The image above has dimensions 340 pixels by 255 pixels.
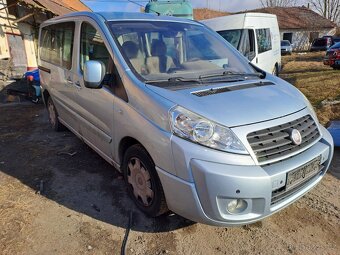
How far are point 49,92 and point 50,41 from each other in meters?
0.88

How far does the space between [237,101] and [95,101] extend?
1687 millimetres

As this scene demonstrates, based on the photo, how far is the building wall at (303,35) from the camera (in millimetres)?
41469

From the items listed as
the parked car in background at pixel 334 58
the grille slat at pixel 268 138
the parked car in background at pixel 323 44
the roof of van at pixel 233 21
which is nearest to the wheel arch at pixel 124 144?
the grille slat at pixel 268 138

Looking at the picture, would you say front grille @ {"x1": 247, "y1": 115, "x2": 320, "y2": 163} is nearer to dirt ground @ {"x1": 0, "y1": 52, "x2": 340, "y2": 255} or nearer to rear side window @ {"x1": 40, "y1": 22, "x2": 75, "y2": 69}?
dirt ground @ {"x1": 0, "y1": 52, "x2": 340, "y2": 255}

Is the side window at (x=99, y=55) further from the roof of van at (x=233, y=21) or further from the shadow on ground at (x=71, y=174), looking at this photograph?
the roof of van at (x=233, y=21)

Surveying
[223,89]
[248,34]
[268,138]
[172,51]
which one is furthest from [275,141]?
[248,34]

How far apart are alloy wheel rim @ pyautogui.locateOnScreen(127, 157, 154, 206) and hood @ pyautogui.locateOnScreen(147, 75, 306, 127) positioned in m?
0.78

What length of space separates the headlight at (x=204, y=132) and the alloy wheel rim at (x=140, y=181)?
678 millimetres

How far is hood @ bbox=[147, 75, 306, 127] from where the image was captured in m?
2.52

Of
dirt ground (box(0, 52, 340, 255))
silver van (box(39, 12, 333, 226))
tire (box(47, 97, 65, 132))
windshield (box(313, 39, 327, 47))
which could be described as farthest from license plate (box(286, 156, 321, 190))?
windshield (box(313, 39, 327, 47))

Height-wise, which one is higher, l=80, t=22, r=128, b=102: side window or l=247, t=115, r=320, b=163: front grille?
l=80, t=22, r=128, b=102: side window

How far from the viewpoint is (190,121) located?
250cm

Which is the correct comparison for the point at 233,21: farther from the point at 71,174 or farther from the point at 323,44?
the point at 323,44

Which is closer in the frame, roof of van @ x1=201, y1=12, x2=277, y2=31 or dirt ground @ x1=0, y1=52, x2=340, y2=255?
dirt ground @ x1=0, y1=52, x2=340, y2=255
